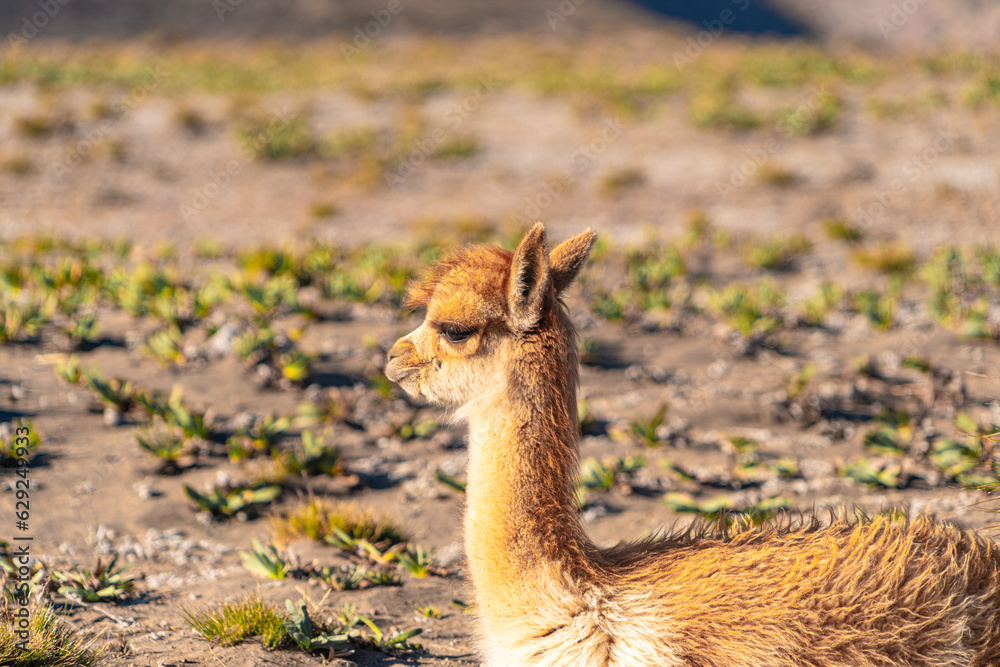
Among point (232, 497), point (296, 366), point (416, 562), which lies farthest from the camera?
point (296, 366)

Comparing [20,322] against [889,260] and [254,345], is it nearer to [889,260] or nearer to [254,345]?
[254,345]

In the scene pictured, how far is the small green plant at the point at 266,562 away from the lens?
4.30 m

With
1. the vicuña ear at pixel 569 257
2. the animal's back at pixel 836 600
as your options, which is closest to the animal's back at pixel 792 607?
the animal's back at pixel 836 600

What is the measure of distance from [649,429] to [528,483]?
3.36 m

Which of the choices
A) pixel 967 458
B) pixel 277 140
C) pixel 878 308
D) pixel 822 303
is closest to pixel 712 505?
pixel 967 458

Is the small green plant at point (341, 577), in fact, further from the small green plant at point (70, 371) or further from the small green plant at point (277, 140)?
the small green plant at point (277, 140)

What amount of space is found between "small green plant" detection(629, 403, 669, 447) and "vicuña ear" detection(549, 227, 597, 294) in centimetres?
329

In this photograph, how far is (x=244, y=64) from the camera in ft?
101

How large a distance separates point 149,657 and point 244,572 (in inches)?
42.9

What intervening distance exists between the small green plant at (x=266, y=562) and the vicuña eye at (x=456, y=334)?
1.97 meters

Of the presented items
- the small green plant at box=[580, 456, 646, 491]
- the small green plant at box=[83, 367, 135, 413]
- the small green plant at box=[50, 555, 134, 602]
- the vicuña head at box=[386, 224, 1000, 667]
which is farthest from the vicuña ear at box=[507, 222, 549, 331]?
the small green plant at box=[83, 367, 135, 413]

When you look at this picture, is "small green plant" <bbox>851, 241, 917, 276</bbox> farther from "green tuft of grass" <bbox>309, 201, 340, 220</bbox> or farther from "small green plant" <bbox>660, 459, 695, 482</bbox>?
"green tuft of grass" <bbox>309, 201, 340, 220</bbox>

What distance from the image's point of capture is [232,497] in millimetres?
5129

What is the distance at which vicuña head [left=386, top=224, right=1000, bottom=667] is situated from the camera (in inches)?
106
